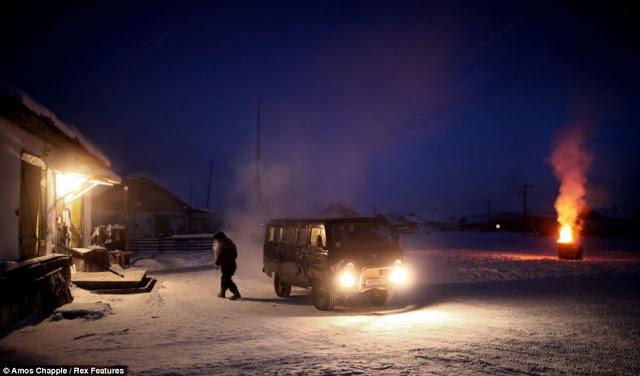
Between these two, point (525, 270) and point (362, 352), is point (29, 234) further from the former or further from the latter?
point (525, 270)

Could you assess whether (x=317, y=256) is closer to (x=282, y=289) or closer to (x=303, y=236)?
(x=303, y=236)

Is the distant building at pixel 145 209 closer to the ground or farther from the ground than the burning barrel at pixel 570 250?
farther from the ground

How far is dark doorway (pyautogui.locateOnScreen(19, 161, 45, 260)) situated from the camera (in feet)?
36.2

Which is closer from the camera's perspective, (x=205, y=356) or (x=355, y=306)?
(x=205, y=356)

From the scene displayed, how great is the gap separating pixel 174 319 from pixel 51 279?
3364 millimetres

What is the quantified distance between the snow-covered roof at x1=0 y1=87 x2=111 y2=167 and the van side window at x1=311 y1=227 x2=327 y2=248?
636cm

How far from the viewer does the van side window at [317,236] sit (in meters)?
11.7

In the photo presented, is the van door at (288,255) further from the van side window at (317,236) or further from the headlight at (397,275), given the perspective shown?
the headlight at (397,275)

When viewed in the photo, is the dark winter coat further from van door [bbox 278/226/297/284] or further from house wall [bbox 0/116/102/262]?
house wall [bbox 0/116/102/262]

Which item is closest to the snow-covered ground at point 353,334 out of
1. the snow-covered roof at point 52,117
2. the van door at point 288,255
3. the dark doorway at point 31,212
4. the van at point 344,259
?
the van at point 344,259

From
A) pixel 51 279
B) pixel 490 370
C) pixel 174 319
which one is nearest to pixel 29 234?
pixel 51 279

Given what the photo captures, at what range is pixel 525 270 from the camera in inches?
826

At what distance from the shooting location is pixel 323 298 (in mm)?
11492

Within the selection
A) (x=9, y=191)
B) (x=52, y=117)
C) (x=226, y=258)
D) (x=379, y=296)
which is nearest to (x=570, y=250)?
(x=379, y=296)
